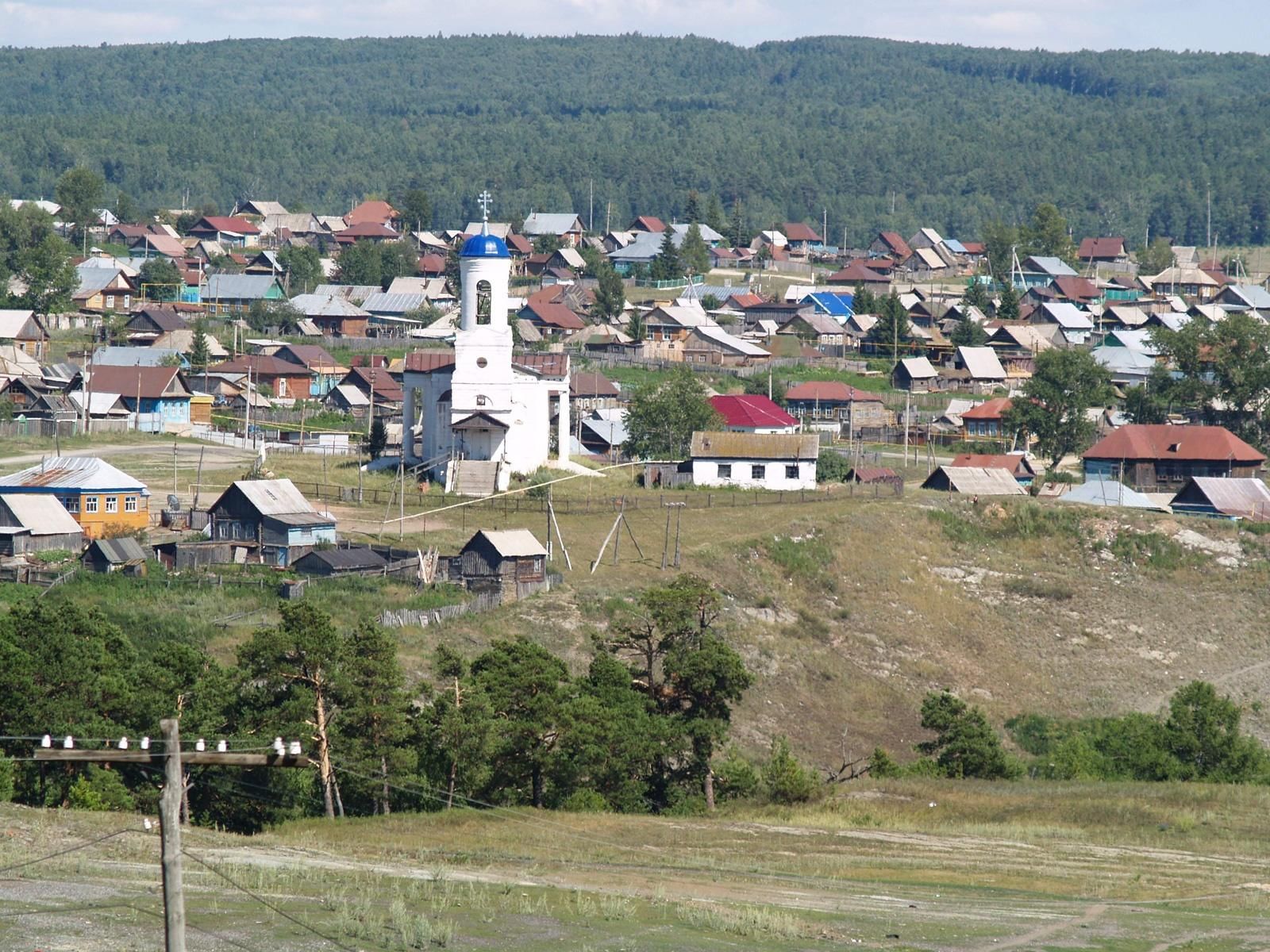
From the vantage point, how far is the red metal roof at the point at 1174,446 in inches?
2795

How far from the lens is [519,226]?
14375 cm

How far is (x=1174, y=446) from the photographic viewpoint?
72.0 meters

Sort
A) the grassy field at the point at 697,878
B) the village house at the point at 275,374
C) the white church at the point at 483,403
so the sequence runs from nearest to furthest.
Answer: the grassy field at the point at 697,878 < the white church at the point at 483,403 < the village house at the point at 275,374

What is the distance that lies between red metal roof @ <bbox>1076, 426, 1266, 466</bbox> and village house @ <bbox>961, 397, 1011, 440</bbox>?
8736 millimetres

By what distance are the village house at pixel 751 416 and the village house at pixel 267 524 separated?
82.1 feet

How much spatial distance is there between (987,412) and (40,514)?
44.9 m

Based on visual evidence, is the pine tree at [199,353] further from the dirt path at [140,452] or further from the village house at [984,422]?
the village house at [984,422]

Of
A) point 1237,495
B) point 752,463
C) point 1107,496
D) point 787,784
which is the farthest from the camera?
point 1107,496

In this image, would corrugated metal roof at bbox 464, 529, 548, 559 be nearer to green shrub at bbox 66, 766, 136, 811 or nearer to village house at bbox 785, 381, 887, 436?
green shrub at bbox 66, 766, 136, 811

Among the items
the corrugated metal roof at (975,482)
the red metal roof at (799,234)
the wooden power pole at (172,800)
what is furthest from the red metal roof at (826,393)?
the wooden power pole at (172,800)

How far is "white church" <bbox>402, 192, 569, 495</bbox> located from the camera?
190 ft

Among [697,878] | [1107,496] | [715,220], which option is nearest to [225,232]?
[715,220]

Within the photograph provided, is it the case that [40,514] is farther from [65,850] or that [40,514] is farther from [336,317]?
[336,317]

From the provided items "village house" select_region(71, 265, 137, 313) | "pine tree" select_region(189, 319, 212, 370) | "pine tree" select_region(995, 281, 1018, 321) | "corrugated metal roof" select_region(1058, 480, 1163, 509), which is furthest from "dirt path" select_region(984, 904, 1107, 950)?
"pine tree" select_region(995, 281, 1018, 321)
